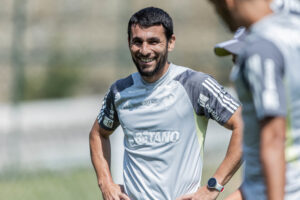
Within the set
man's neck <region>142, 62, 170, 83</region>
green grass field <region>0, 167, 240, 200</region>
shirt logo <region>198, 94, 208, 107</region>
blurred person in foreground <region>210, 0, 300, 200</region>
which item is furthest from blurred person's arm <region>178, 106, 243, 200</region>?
green grass field <region>0, 167, 240, 200</region>

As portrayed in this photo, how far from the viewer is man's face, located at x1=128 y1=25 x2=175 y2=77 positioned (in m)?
4.94

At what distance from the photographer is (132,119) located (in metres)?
5.00

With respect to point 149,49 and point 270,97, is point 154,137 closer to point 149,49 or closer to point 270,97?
point 149,49

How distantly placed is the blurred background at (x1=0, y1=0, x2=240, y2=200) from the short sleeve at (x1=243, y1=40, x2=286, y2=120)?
18.5 feet

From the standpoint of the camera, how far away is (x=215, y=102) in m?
4.75

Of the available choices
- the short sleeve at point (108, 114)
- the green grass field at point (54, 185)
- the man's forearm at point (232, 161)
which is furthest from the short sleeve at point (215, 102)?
the green grass field at point (54, 185)

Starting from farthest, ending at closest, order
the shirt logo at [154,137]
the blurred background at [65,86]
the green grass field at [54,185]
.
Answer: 1. the blurred background at [65,86]
2. the green grass field at [54,185]
3. the shirt logo at [154,137]

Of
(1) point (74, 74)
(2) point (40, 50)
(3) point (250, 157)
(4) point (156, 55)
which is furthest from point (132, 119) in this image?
(1) point (74, 74)

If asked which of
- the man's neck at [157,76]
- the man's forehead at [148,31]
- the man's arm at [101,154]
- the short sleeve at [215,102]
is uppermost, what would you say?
the man's forehead at [148,31]

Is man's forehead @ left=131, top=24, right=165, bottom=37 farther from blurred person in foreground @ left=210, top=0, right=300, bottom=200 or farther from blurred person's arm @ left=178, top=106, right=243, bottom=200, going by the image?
blurred person in foreground @ left=210, top=0, right=300, bottom=200

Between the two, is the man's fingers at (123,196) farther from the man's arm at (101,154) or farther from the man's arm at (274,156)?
the man's arm at (274,156)

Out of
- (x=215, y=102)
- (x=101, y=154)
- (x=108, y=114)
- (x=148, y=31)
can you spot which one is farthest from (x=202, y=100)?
(x=101, y=154)

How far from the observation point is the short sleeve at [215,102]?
15.6 ft

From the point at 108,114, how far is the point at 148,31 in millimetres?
672
